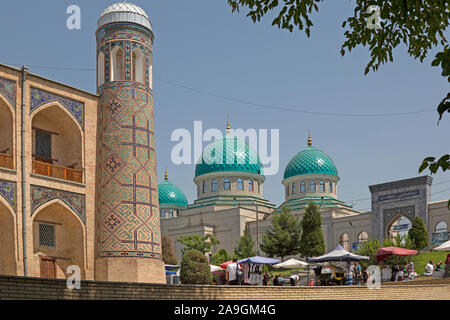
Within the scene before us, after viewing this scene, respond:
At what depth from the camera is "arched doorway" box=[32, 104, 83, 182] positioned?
17.8 m

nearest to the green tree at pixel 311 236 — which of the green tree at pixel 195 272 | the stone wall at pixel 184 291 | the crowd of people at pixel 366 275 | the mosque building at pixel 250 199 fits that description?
the crowd of people at pixel 366 275

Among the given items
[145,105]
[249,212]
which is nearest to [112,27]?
[145,105]

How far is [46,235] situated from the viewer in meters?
17.4

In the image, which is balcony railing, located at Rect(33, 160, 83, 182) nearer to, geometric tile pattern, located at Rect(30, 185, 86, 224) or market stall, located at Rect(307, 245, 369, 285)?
geometric tile pattern, located at Rect(30, 185, 86, 224)

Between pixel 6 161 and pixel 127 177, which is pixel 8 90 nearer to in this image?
pixel 6 161

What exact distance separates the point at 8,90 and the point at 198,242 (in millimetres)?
24125

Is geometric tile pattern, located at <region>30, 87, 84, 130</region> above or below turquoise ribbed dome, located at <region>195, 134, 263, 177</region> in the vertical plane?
below

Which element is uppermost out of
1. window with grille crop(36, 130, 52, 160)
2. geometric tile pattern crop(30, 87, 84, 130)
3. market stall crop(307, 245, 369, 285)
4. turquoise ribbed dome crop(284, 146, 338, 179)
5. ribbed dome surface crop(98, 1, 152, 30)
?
ribbed dome surface crop(98, 1, 152, 30)

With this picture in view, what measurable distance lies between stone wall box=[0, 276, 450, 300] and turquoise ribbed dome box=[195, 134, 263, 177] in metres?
28.9

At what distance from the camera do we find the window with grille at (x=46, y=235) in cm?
1730

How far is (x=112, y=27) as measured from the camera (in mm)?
18969

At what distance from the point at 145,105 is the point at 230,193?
87.8 feet

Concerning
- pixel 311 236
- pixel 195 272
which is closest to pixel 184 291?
pixel 195 272

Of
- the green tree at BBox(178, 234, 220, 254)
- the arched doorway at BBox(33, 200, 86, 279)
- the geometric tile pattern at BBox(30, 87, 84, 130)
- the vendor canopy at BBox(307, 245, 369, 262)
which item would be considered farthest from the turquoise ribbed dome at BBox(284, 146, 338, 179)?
the arched doorway at BBox(33, 200, 86, 279)
